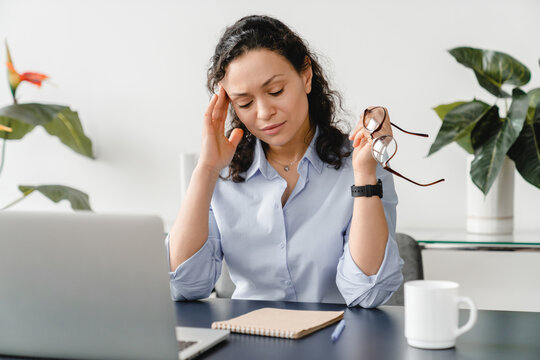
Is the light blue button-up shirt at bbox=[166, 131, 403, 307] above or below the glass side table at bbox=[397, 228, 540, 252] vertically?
above

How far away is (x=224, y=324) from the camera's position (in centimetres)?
107

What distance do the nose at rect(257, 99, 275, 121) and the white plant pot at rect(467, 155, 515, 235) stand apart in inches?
33.5

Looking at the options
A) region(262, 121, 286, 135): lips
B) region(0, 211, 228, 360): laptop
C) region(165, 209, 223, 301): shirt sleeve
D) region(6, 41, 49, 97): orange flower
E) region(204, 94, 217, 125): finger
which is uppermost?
region(6, 41, 49, 97): orange flower

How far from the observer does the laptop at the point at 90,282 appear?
2.60 ft

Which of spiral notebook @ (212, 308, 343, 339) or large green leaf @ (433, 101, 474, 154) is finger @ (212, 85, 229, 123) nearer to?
spiral notebook @ (212, 308, 343, 339)

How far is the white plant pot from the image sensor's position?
6.43ft

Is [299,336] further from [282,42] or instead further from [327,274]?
[282,42]

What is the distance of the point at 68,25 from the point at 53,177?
653mm

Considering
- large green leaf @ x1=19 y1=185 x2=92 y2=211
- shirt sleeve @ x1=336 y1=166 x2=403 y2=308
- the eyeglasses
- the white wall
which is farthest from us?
large green leaf @ x1=19 y1=185 x2=92 y2=211

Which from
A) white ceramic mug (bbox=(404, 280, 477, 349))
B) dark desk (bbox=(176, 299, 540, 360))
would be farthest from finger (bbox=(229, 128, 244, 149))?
white ceramic mug (bbox=(404, 280, 477, 349))

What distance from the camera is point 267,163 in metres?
1.60

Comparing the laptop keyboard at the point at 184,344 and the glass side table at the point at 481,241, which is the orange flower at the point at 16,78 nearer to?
the glass side table at the point at 481,241

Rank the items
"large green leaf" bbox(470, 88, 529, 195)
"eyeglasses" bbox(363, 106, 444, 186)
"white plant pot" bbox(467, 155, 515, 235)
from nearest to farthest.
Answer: "eyeglasses" bbox(363, 106, 444, 186) < "large green leaf" bbox(470, 88, 529, 195) < "white plant pot" bbox(467, 155, 515, 235)

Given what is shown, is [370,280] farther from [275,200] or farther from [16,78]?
[16,78]
